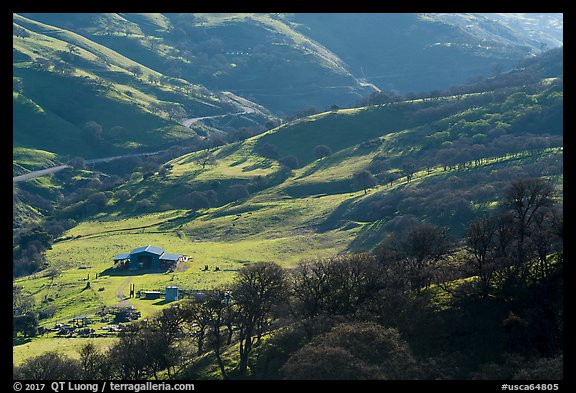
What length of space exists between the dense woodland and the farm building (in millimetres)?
53531

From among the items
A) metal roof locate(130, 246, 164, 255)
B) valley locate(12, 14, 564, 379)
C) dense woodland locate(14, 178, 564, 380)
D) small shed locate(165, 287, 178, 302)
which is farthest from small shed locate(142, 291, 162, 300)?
dense woodland locate(14, 178, 564, 380)

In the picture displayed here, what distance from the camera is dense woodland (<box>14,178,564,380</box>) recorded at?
4903 centimetres

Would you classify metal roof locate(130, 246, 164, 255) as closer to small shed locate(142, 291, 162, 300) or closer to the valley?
the valley

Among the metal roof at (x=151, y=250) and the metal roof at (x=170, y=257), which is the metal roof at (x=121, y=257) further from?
the metal roof at (x=170, y=257)

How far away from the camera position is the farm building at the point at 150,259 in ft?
417

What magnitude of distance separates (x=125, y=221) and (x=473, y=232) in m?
125

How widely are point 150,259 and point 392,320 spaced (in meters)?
81.2

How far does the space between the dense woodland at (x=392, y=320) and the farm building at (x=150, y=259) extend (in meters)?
53.5

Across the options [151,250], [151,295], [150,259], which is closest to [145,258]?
[150,259]

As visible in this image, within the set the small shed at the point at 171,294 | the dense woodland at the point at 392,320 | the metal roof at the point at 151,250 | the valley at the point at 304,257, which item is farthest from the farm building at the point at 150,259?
the dense woodland at the point at 392,320
